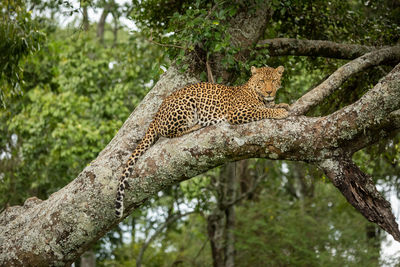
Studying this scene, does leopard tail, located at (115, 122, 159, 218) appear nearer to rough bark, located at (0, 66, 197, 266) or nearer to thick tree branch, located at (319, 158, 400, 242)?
rough bark, located at (0, 66, 197, 266)

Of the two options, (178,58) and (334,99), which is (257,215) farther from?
(178,58)

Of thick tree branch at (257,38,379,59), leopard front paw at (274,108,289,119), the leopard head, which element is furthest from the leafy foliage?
leopard front paw at (274,108,289,119)

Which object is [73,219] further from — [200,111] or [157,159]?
[200,111]

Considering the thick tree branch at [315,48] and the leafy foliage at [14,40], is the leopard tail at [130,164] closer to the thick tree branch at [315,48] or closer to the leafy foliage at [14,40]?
the thick tree branch at [315,48]

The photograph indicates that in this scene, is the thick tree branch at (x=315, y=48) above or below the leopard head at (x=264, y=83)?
above

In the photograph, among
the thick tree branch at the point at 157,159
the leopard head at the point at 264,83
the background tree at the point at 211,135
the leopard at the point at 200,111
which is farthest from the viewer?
the leopard head at the point at 264,83

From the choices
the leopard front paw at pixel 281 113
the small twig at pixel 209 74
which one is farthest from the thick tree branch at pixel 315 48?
the leopard front paw at pixel 281 113

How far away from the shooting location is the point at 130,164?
6027 mm

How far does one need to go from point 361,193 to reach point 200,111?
227 centimetres

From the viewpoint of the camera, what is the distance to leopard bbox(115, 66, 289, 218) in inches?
248

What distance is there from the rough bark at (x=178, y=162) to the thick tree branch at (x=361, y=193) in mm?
10

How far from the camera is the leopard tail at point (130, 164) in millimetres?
5922

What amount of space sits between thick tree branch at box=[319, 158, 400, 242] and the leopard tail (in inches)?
82.0

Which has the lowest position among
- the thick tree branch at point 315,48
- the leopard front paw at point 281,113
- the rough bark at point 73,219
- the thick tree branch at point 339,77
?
the rough bark at point 73,219
